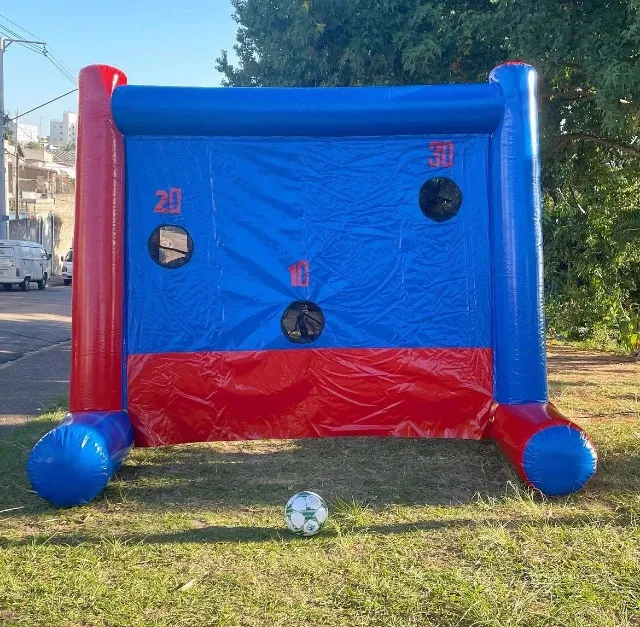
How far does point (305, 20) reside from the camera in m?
8.30

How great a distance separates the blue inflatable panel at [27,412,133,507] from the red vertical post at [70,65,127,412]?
1.96ft

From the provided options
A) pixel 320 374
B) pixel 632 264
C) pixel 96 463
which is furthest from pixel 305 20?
pixel 632 264

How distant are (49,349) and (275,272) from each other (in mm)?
7172

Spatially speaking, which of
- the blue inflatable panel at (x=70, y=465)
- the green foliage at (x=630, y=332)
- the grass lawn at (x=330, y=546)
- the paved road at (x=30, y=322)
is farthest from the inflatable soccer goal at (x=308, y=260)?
the green foliage at (x=630, y=332)

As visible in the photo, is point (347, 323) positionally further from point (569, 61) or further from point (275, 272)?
point (569, 61)

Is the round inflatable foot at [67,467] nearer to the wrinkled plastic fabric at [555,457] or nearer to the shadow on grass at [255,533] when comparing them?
the shadow on grass at [255,533]

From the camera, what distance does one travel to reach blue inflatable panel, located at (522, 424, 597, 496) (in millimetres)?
4273

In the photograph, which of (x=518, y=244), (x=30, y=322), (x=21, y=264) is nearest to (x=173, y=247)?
(x=518, y=244)

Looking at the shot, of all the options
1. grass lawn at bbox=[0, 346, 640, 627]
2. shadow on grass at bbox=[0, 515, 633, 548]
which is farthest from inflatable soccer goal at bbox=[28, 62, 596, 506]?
shadow on grass at bbox=[0, 515, 633, 548]

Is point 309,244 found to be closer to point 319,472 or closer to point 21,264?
point 319,472

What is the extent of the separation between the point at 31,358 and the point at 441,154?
7289mm

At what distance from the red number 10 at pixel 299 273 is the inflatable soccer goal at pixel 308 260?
10 mm

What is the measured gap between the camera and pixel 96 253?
489cm

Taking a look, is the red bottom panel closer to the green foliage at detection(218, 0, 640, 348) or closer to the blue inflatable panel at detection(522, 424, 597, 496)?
the blue inflatable panel at detection(522, 424, 597, 496)
